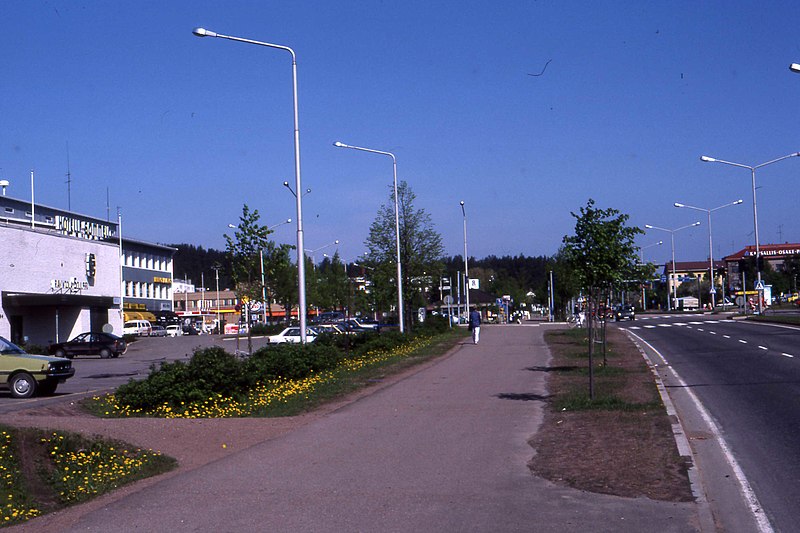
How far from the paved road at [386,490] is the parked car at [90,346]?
34905 millimetres

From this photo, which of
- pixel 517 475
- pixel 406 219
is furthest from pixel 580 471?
pixel 406 219

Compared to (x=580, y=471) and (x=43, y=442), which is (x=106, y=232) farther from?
(x=580, y=471)

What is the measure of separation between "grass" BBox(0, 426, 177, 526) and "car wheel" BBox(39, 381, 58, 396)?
1005cm

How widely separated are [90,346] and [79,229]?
12.6 meters

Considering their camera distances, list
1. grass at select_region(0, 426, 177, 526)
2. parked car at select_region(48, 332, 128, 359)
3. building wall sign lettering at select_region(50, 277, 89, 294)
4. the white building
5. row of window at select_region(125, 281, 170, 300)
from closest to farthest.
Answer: grass at select_region(0, 426, 177, 526) < parked car at select_region(48, 332, 128, 359) < the white building < building wall sign lettering at select_region(50, 277, 89, 294) < row of window at select_region(125, 281, 170, 300)

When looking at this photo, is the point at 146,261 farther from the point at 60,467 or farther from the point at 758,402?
Answer: the point at 60,467

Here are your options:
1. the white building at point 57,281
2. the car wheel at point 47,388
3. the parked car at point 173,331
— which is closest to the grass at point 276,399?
the car wheel at point 47,388

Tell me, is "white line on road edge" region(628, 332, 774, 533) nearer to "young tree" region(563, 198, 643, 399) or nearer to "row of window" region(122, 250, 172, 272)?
"young tree" region(563, 198, 643, 399)

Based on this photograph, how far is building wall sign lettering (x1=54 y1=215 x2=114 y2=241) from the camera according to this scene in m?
53.8

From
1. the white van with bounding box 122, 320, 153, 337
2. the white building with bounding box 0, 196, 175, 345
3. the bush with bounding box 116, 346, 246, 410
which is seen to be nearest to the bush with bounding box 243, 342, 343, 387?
the bush with bounding box 116, 346, 246, 410

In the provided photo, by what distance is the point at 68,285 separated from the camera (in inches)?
2031

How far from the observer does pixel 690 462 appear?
388 inches

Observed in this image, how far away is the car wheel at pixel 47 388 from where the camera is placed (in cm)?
2136

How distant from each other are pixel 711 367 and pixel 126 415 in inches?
611
